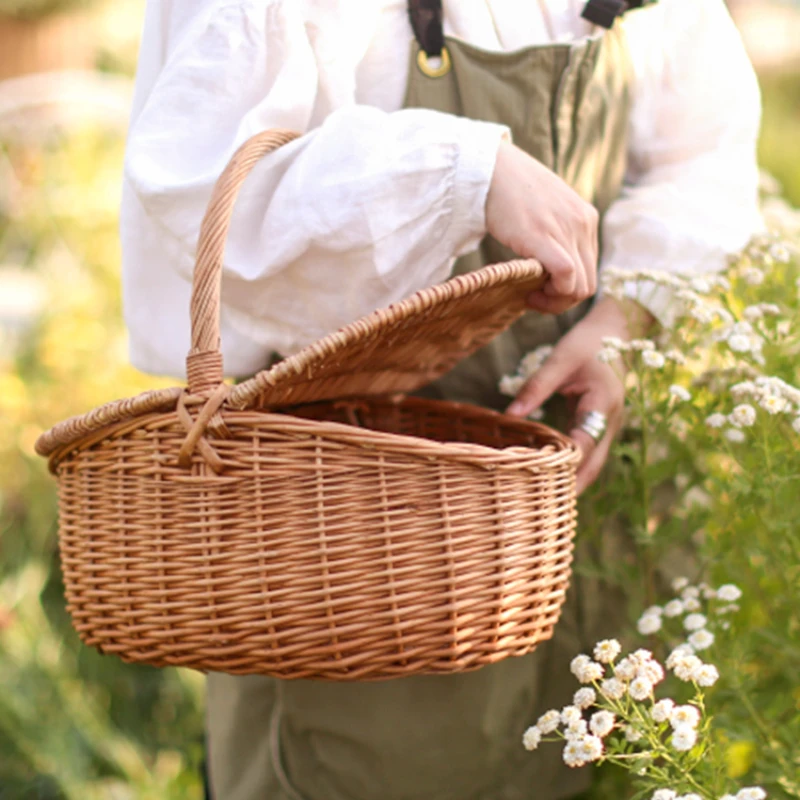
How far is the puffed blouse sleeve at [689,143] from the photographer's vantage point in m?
1.15

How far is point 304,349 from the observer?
2.58ft

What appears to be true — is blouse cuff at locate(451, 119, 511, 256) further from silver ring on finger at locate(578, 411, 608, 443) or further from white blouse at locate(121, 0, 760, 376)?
silver ring on finger at locate(578, 411, 608, 443)

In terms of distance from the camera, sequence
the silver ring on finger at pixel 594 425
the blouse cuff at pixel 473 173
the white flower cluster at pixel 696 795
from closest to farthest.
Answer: the white flower cluster at pixel 696 795
the blouse cuff at pixel 473 173
the silver ring on finger at pixel 594 425

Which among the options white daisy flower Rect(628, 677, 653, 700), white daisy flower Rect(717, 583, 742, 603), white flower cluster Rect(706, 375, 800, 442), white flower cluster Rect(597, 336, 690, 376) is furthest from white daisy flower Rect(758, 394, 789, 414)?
white daisy flower Rect(628, 677, 653, 700)

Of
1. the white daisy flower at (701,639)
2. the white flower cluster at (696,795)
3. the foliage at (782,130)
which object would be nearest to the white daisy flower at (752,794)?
the white flower cluster at (696,795)

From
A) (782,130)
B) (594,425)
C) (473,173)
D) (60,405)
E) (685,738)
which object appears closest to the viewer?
(685,738)

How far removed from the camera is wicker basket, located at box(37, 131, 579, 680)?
2.56ft

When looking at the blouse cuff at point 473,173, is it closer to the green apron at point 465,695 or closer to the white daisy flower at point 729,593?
the green apron at point 465,695

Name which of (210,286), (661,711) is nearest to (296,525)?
(210,286)

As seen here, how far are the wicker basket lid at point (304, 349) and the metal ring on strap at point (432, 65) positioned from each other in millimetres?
216

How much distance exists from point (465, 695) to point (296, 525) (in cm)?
42

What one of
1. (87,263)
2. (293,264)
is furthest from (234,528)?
(87,263)

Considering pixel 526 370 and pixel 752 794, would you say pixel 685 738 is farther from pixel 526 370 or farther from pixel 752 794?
pixel 526 370

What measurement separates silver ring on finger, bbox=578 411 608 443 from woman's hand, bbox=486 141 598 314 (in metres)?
0.20
